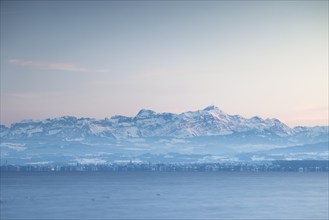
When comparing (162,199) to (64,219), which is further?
(162,199)

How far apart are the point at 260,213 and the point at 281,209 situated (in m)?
10.1

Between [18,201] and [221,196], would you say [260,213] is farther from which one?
[18,201]

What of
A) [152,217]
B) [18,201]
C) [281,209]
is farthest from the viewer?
[18,201]

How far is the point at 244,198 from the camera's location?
16062cm

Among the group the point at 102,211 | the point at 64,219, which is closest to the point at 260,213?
the point at 102,211

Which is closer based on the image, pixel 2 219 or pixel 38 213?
pixel 2 219

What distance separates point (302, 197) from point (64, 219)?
78.0m

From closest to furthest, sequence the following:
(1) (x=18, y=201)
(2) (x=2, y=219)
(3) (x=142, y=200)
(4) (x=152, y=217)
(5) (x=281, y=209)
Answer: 1. (2) (x=2, y=219)
2. (4) (x=152, y=217)
3. (5) (x=281, y=209)
4. (1) (x=18, y=201)
5. (3) (x=142, y=200)

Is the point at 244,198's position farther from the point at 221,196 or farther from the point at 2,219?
the point at 2,219

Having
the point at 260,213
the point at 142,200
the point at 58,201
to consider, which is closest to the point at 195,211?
the point at 260,213

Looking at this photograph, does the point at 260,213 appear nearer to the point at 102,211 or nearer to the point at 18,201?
the point at 102,211

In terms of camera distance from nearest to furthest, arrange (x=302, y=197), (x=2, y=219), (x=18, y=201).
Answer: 1. (x=2, y=219)
2. (x=18, y=201)
3. (x=302, y=197)

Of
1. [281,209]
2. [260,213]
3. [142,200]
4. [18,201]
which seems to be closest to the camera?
[260,213]

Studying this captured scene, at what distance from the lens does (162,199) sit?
511 ft
